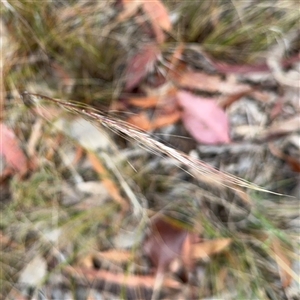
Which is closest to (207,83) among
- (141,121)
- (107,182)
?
(141,121)

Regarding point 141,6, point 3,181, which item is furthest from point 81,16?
point 3,181

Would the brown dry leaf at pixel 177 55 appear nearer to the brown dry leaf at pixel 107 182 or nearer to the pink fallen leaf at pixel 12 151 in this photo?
the brown dry leaf at pixel 107 182

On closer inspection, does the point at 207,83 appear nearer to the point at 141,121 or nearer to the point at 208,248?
the point at 141,121

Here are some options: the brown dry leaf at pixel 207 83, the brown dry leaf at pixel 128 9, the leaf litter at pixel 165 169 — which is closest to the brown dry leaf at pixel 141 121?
the leaf litter at pixel 165 169

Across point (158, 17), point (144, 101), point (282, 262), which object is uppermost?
point (158, 17)

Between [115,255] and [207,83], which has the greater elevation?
[207,83]

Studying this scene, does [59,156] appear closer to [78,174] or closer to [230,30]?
[78,174]

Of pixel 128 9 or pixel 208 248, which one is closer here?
pixel 208 248
